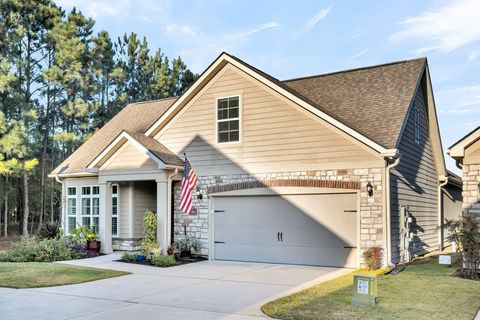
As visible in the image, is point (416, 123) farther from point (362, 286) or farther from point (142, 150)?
point (362, 286)

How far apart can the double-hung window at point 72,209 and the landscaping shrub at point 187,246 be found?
212 inches

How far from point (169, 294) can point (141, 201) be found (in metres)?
8.40

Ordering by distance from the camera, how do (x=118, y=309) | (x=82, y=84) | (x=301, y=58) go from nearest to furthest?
1. (x=118, y=309)
2. (x=301, y=58)
3. (x=82, y=84)

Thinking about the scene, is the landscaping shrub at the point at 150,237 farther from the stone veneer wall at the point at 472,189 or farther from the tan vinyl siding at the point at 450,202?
the tan vinyl siding at the point at 450,202

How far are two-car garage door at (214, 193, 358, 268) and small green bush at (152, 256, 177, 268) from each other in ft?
6.22

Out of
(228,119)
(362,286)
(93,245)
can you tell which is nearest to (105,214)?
(93,245)

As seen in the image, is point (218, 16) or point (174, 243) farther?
point (218, 16)

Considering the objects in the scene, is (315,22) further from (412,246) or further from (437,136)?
(412,246)

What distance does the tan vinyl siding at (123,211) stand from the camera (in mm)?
16625

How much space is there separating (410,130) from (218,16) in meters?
8.79

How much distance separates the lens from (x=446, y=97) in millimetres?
18250

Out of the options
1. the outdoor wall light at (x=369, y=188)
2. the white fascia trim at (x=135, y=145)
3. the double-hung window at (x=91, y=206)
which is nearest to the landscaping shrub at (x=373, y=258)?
the outdoor wall light at (x=369, y=188)

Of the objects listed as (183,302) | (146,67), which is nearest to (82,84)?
(146,67)

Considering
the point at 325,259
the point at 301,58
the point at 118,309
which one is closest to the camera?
the point at 118,309
